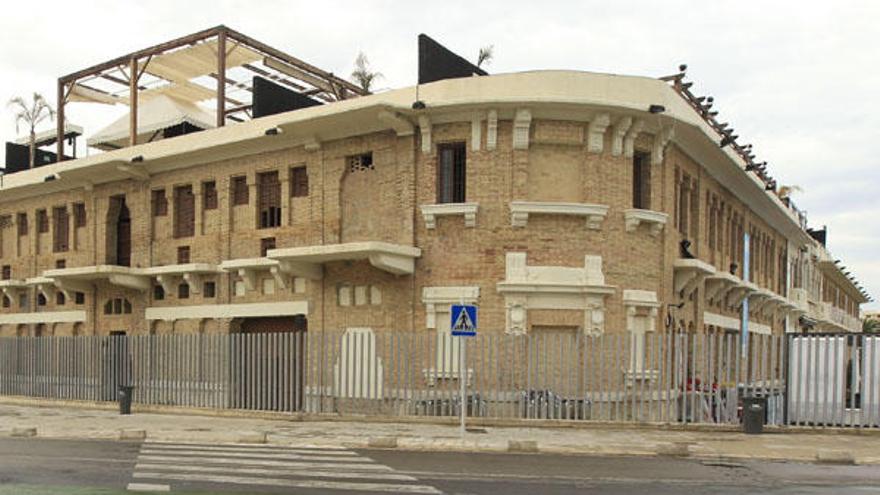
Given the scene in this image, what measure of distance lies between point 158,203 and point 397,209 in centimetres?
1035

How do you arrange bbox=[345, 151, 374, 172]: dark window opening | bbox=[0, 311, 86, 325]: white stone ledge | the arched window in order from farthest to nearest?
bbox=[0, 311, 86, 325]: white stone ledge
the arched window
bbox=[345, 151, 374, 172]: dark window opening

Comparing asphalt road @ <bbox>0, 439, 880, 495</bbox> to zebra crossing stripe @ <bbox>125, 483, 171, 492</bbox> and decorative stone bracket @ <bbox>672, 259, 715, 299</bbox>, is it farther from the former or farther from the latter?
decorative stone bracket @ <bbox>672, 259, 715, 299</bbox>

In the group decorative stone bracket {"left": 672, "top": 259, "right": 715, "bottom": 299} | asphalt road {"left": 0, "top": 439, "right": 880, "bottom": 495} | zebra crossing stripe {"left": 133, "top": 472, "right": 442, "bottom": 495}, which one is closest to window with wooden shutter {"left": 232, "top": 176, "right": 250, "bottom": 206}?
asphalt road {"left": 0, "top": 439, "right": 880, "bottom": 495}

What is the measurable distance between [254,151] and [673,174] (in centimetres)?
1203

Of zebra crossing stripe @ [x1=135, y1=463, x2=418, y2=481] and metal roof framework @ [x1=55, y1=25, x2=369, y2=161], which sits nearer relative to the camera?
zebra crossing stripe @ [x1=135, y1=463, x2=418, y2=481]

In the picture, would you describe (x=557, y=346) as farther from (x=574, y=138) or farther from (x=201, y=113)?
(x=201, y=113)

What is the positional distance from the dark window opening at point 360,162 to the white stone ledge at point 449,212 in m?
2.56

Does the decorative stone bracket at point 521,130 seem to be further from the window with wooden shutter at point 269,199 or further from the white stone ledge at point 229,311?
the window with wooden shutter at point 269,199

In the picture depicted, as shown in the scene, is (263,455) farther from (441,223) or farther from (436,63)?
(436,63)

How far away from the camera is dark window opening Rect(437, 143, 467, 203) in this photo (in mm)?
21828

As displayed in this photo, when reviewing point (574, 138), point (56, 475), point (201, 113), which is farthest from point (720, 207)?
point (56, 475)

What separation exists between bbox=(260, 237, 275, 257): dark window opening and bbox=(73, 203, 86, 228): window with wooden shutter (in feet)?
31.3

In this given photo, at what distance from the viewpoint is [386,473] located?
12.3 m

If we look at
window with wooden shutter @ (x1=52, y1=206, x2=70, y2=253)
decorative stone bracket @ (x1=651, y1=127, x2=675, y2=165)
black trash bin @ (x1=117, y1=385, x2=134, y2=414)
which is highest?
decorative stone bracket @ (x1=651, y1=127, x2=675, y2=165)
